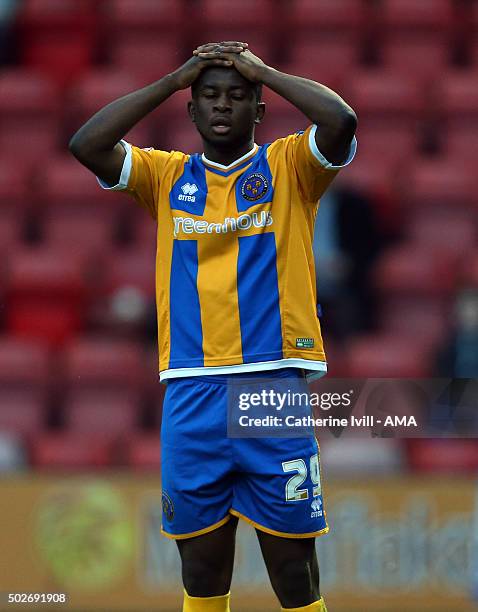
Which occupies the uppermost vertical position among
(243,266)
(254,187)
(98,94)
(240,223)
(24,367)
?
(98,94)

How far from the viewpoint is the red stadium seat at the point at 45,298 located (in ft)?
Answer: 22.0

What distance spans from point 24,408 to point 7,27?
287cm

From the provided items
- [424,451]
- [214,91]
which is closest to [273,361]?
[214,91]

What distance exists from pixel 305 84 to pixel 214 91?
0.79 ft

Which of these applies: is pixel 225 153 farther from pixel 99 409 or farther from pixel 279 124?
pixel 279 124

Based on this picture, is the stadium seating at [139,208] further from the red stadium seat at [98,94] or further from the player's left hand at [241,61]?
the player's left hand at [241,61]

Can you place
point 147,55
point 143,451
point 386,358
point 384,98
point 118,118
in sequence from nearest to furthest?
1. point 118,118
2. point 143,451
3. point 386,358
4. point 384,98
5. point 147,55

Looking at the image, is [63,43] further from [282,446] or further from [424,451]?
[282,446]

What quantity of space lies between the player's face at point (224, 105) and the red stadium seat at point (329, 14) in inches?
185

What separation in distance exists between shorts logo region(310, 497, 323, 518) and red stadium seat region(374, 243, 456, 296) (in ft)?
11.6

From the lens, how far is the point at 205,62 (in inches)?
124

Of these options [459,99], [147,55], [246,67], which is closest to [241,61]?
[246,67]

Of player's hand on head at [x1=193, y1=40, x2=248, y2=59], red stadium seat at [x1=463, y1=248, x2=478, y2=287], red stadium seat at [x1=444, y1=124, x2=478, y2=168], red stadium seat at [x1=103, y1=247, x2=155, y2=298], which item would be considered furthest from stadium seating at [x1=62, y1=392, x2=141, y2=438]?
player's hand on head at [x1=193, y1=40, x2=248, y2=59]

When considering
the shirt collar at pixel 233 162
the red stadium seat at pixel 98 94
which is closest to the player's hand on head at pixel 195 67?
the shirt collar at pixel 233 162
